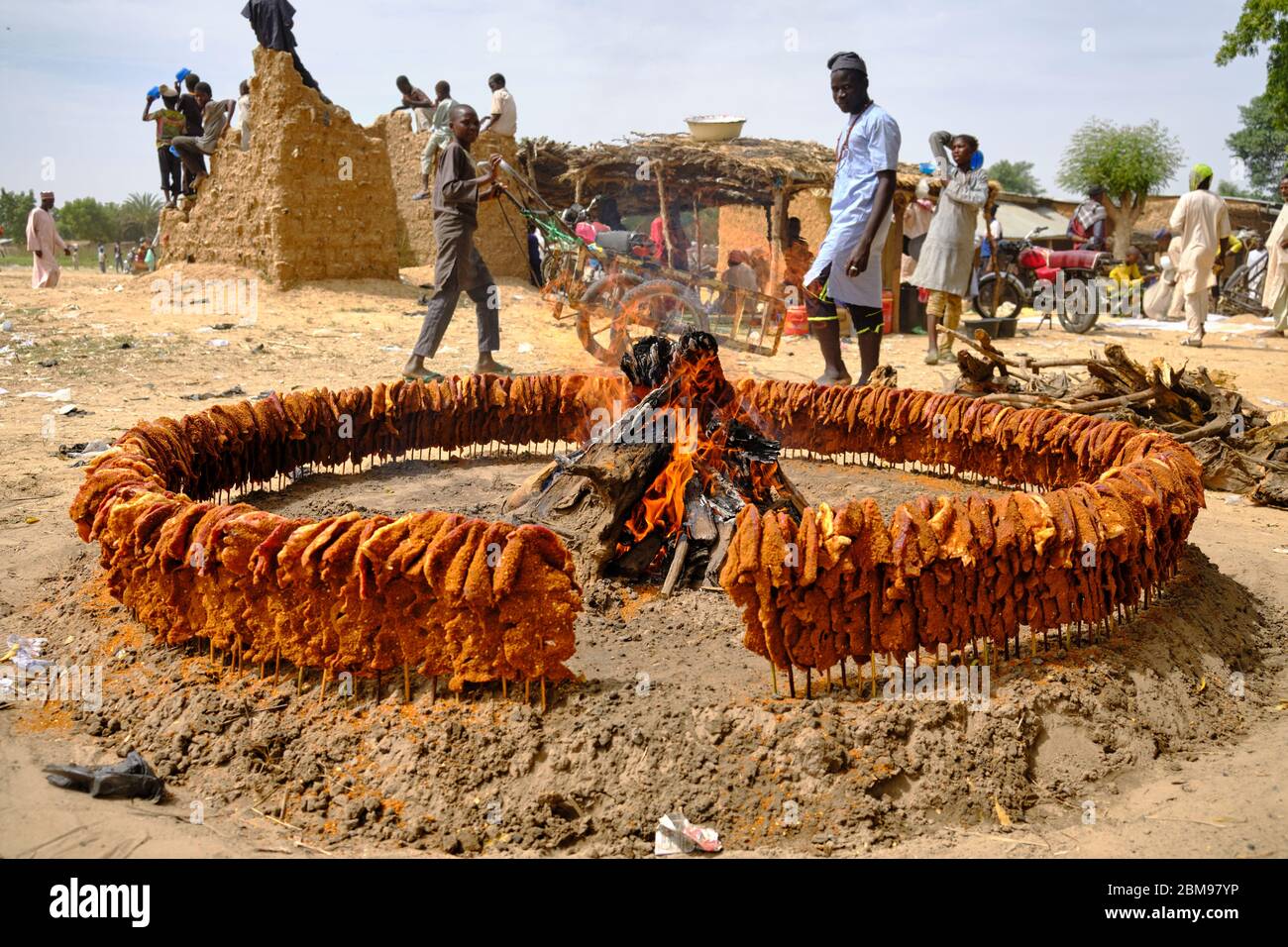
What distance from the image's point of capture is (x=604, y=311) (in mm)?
10773

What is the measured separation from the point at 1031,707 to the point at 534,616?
1.49m

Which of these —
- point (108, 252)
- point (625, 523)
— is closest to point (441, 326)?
point (625, 523)

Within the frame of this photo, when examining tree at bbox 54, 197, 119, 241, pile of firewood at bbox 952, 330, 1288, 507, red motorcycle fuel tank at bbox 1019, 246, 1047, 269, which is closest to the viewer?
pile of firewood at bbox 952, 330, 1288, 507

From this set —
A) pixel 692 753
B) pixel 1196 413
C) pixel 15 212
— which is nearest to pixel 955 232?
pixel 1196 413

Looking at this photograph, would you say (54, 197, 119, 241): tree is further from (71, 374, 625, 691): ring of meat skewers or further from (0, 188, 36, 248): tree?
(71, 374, 625, 691): ring of meat skewers

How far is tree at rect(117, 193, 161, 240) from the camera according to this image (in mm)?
32969

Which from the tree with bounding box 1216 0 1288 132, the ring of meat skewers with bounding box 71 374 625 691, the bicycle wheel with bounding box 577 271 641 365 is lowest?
the ring of meat skewers with bounding box 71 374 625 691

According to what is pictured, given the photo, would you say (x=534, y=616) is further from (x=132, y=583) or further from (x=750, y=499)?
(x=750, y=499)

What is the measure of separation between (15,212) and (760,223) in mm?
22950

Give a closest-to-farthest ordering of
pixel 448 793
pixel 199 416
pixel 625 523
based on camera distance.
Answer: pixel 448 793
pixel 625 523
pixel 199 416

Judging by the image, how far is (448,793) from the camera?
2688mm

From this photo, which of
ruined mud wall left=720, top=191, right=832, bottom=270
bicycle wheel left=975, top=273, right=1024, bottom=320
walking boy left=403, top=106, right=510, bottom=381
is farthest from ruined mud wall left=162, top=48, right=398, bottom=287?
bicycle wheel left=975, top=273, right=1024, bottom=320

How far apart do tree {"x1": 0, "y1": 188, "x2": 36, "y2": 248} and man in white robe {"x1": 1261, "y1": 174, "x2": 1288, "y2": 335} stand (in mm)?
27561

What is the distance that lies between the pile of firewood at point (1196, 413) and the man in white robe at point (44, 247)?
11915mm
